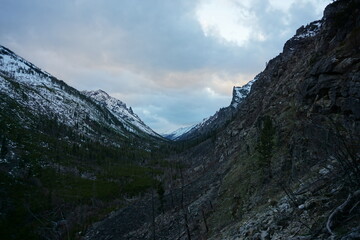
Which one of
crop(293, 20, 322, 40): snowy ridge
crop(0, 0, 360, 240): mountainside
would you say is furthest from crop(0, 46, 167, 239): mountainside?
crop(293, 20, 322, 40): snowy ridge

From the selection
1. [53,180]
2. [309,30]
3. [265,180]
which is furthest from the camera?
[53,180]

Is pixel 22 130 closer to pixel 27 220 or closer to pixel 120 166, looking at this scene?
pixel 120 166

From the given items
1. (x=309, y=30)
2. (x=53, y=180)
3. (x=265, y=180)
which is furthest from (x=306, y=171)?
(x=53, y=180)

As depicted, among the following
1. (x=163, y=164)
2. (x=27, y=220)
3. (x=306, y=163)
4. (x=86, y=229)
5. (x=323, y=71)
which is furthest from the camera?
(x=163, y=164)

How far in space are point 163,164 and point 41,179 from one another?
89194 mm

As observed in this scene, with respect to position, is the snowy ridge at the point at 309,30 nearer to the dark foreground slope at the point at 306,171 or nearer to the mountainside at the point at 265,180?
the mountainside at the point at 265,180

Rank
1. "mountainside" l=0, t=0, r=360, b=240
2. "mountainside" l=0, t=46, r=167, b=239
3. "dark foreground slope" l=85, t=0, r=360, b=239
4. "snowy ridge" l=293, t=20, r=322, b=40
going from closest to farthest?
"dark foreground slope" l=85, t=0, r=360, b=239, "mountainside" l=0, t=0, r=360, b=240, "snowy ridge" l=293, t=20, r=322, b=40, "mountainside" l=0, t=46, r=167, b=239

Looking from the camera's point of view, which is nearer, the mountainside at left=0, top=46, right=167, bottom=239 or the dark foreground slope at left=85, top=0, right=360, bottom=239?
the dark foreground slope at left=85, top=0, right=360, bottom=239

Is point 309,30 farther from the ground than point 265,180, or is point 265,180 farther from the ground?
point 309,30

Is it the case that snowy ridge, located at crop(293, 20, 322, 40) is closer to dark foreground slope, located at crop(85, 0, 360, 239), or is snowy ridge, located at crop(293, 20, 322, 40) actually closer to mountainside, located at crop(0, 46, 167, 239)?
dark foreground slope, located at crop(85, 0, 360, 239)

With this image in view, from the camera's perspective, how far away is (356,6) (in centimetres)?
3291

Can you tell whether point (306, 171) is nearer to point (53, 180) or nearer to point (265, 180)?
point (265, 180)

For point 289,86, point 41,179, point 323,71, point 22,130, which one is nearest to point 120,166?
point 41,179

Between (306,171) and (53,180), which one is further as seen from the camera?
(53,180)
